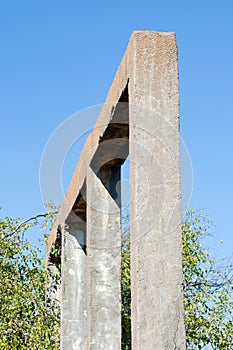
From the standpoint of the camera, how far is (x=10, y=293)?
26.4 feet

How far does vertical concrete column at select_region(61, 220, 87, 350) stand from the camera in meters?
7.45

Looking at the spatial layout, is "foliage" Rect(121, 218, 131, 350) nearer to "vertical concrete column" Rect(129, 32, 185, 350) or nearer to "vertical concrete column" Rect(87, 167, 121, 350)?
"vertical concrete column" Rect(87, 167, 121, 350)

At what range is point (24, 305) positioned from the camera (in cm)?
796

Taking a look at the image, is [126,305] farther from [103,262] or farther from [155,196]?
[155,196]

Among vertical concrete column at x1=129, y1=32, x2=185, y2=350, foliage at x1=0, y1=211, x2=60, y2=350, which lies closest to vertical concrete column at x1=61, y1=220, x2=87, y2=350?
foliage at x1=0, y1=211, x2=60, y2=350

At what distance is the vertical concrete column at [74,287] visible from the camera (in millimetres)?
7453

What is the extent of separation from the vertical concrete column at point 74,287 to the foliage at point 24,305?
0.88 feet

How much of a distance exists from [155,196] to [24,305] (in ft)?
13.1

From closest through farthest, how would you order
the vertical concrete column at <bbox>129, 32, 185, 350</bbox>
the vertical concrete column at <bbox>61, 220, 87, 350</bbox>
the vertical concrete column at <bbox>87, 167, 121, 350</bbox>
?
the vertical concrete column at <bbox>129, 32, 185, 350</bbox>, the vertical concrete column at <bbox>87, 167, 121, 350</bbox>, the vertical concrete column at <bbox>61, 220, 87, 350</bbox>

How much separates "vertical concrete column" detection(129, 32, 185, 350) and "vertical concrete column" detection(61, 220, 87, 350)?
3311 mm

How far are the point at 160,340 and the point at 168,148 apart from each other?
107 centimetres

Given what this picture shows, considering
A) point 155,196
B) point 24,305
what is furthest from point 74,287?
point 155,196

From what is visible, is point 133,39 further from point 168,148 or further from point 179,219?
point 179,219

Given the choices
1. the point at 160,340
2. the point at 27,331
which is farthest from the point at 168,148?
the point at 27,331
